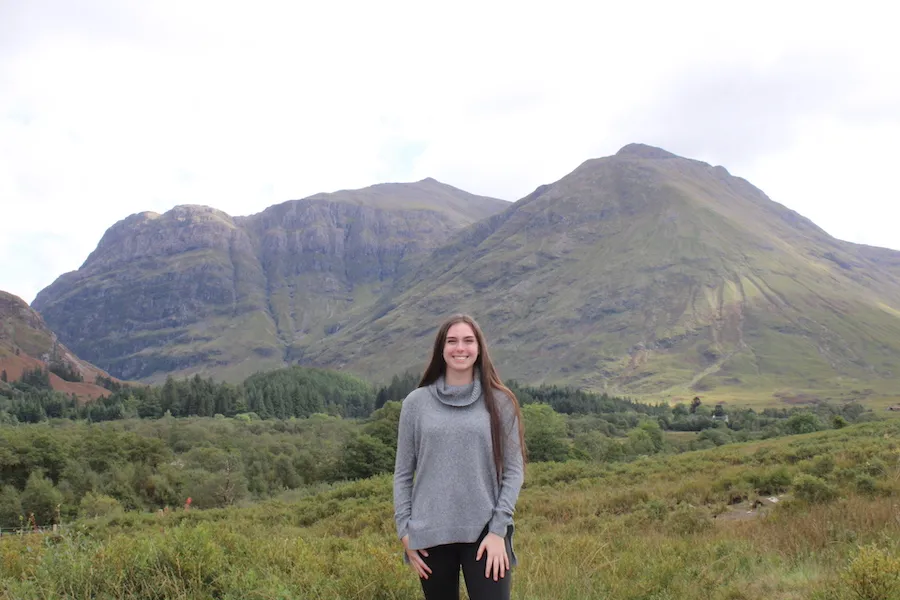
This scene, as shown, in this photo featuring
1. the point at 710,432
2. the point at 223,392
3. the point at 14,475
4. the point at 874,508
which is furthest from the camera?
the point at 223,392

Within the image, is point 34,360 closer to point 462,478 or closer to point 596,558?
point 596,558

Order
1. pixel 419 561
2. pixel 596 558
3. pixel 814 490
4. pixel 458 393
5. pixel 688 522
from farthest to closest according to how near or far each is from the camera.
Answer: pixel 688 522 → pixel 814 490 → pixel 596 558 → pixel 458 393 → pixel 419 561

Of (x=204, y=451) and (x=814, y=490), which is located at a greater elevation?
(x=814, y=490)

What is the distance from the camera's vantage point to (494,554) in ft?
14.1

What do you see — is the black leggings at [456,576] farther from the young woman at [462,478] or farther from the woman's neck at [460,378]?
the woman's neck at [460,378]

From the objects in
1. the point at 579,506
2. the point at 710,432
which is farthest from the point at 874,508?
the point at 710,432

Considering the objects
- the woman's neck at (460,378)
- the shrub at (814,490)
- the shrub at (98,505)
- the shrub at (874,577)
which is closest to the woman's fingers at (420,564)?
the woman's neck at (460,378)

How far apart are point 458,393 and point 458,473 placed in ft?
1.98

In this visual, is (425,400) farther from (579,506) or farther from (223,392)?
(223,392)

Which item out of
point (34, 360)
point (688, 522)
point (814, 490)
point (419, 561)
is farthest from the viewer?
point (34, 360)

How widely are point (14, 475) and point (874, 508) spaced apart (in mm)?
62927

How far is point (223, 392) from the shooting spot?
135 meters

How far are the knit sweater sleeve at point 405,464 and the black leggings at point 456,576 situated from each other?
0.37m

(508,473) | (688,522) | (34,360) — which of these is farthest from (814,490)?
(34,360)
